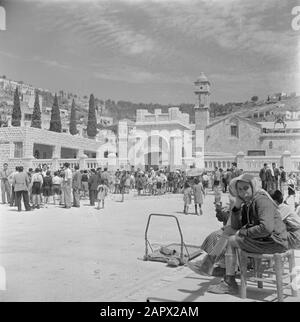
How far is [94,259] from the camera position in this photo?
5570mm

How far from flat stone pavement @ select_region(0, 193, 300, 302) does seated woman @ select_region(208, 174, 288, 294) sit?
298 mm

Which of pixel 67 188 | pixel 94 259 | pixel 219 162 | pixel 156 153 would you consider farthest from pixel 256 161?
pixel 94 259

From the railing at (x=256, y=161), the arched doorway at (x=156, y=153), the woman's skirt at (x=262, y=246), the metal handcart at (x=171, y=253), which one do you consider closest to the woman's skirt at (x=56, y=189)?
the arched doorway at (x=156, y=153)

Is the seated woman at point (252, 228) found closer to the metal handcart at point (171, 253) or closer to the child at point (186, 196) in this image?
the metal handcart at point (171, 253)

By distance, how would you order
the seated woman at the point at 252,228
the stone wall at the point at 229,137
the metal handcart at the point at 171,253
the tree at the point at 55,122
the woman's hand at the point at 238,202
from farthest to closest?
the stone wall at the point at 229,137, the tree at the point at 55,122, the metal handcart at the point at 171,253, the woman's hand at the point at 238,202, the seated woman at the point at 252,228

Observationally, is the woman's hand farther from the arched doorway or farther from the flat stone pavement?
the arched doorway

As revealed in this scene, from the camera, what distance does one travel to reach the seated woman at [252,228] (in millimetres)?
3685

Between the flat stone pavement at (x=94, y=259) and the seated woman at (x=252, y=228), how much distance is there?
30 centimetres

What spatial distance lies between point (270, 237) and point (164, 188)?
12.9 metres

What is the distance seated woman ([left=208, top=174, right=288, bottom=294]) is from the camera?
3685 millimetres

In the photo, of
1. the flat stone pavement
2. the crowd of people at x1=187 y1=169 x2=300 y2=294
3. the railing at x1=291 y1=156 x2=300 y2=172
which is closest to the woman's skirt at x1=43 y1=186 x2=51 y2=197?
the flat stone pavement

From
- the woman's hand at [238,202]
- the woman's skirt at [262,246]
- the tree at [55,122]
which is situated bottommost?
the woman's skirt at [262,246]
